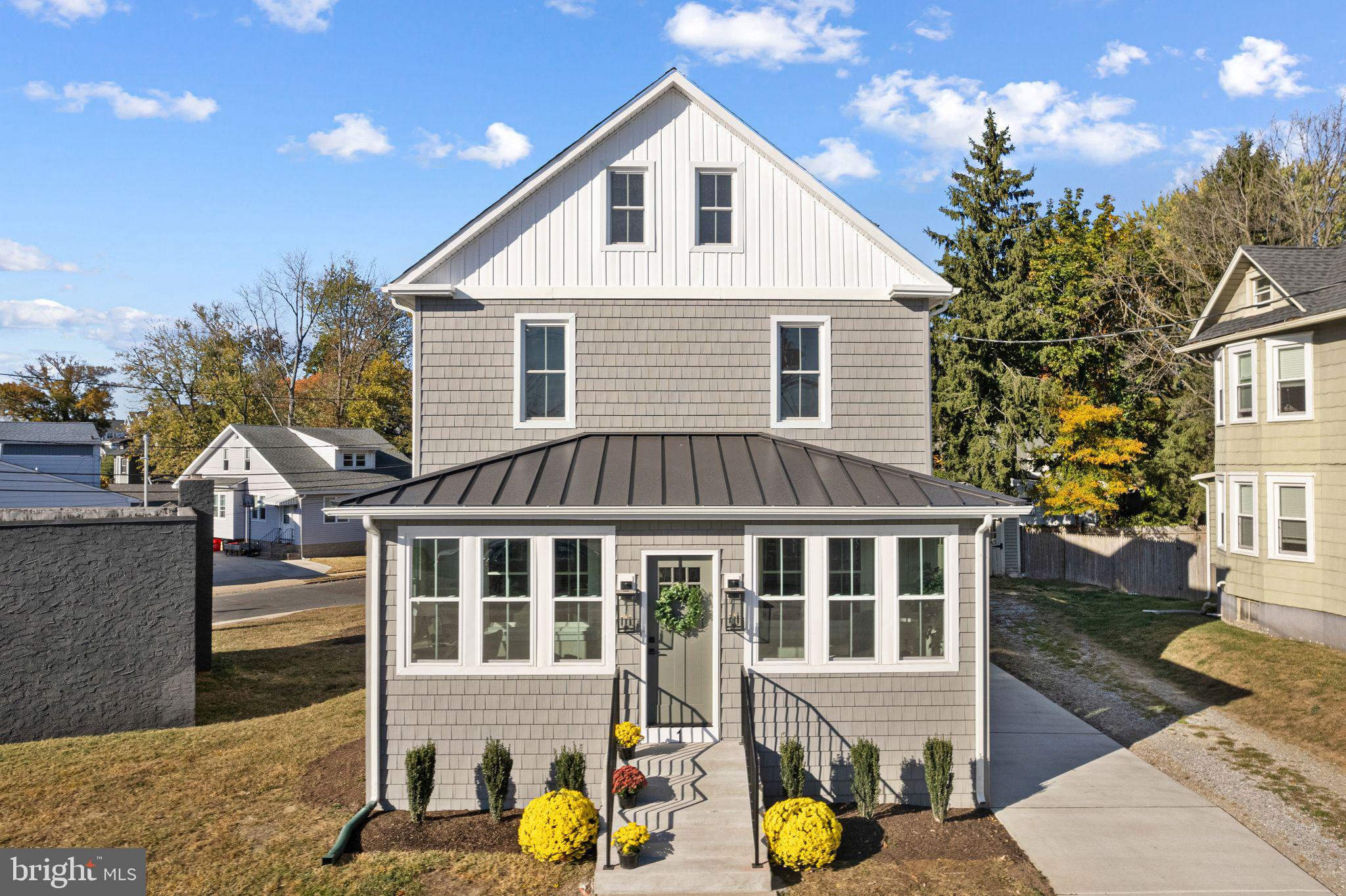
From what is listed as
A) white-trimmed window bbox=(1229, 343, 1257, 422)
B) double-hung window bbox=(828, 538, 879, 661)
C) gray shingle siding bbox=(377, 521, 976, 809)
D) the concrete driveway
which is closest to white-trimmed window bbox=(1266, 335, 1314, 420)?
white-trimmed window bbox=(1229, 343, 1257, 422)

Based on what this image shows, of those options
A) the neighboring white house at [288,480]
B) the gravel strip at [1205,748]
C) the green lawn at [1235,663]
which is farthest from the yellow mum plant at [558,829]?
the neighboring white house at [288,480]

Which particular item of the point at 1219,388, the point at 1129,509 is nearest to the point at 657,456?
the point at 1219,388

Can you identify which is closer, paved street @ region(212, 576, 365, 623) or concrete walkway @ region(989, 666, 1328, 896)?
concrete walkway @ region(989, 666, 1328, 896)

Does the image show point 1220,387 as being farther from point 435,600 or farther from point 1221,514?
point 435,600

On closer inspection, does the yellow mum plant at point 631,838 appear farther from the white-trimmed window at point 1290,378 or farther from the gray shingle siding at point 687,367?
the white-trimmed window at point 1290,378

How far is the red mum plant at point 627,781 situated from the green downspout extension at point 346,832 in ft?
9.37

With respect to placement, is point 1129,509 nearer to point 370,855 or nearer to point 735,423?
point 735,423

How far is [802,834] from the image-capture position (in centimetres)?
816

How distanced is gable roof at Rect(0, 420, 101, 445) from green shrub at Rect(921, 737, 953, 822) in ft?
134

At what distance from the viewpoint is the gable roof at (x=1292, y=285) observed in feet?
54.9

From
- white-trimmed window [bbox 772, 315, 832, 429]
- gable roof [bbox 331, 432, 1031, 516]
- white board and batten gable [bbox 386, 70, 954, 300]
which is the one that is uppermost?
white board and batten gable [bbox 386, 70, 954, 300]

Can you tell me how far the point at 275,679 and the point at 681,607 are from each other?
996 cm

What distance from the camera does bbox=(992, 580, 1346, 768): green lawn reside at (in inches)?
505

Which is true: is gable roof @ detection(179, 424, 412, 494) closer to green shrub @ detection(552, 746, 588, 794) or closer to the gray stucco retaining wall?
the gray stucco retaining wall
